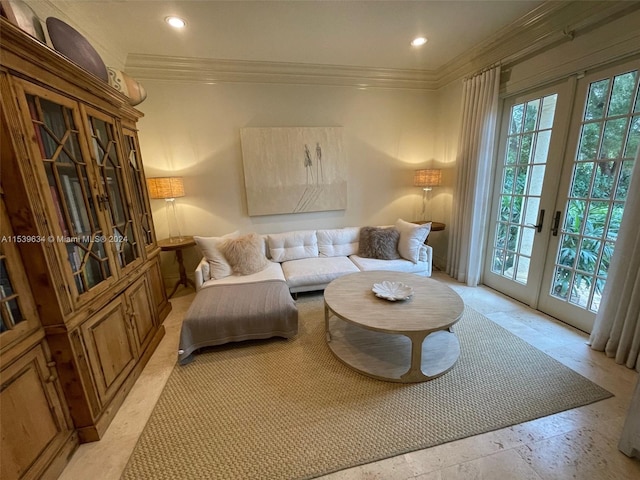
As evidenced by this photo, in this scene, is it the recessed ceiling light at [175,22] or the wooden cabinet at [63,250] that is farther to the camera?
the recessed ceiling light at [175,22]

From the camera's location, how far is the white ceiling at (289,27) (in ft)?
6.95

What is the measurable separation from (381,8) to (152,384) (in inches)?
136

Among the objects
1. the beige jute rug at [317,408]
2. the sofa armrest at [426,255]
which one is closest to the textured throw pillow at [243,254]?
the beige jute rug at [317,408]

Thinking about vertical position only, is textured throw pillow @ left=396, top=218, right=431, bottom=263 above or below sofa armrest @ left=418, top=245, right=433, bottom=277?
above

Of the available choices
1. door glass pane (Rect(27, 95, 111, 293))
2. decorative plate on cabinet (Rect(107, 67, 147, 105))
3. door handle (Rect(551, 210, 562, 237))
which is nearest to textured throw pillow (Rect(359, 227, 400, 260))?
door handle (Rect(551, 210, 562, 237))

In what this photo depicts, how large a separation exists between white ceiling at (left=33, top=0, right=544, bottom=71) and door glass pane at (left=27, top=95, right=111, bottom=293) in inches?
44.9

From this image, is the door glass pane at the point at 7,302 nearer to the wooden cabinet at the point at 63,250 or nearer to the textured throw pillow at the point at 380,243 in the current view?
the wooden cabinet at the point at 63,250

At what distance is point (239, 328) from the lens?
221 cm

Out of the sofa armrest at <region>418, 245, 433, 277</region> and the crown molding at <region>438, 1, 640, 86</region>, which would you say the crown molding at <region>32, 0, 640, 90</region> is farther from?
the sofa armrest at <region>418, 245, 433, 277</region>

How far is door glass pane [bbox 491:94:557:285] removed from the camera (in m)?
2.58

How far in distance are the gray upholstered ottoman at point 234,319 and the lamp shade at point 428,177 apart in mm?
2552

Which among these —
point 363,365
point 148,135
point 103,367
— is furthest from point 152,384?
point 148,135

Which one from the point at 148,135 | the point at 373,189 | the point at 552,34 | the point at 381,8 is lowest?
the point at 373,189

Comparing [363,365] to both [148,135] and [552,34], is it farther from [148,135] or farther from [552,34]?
[148,135]
